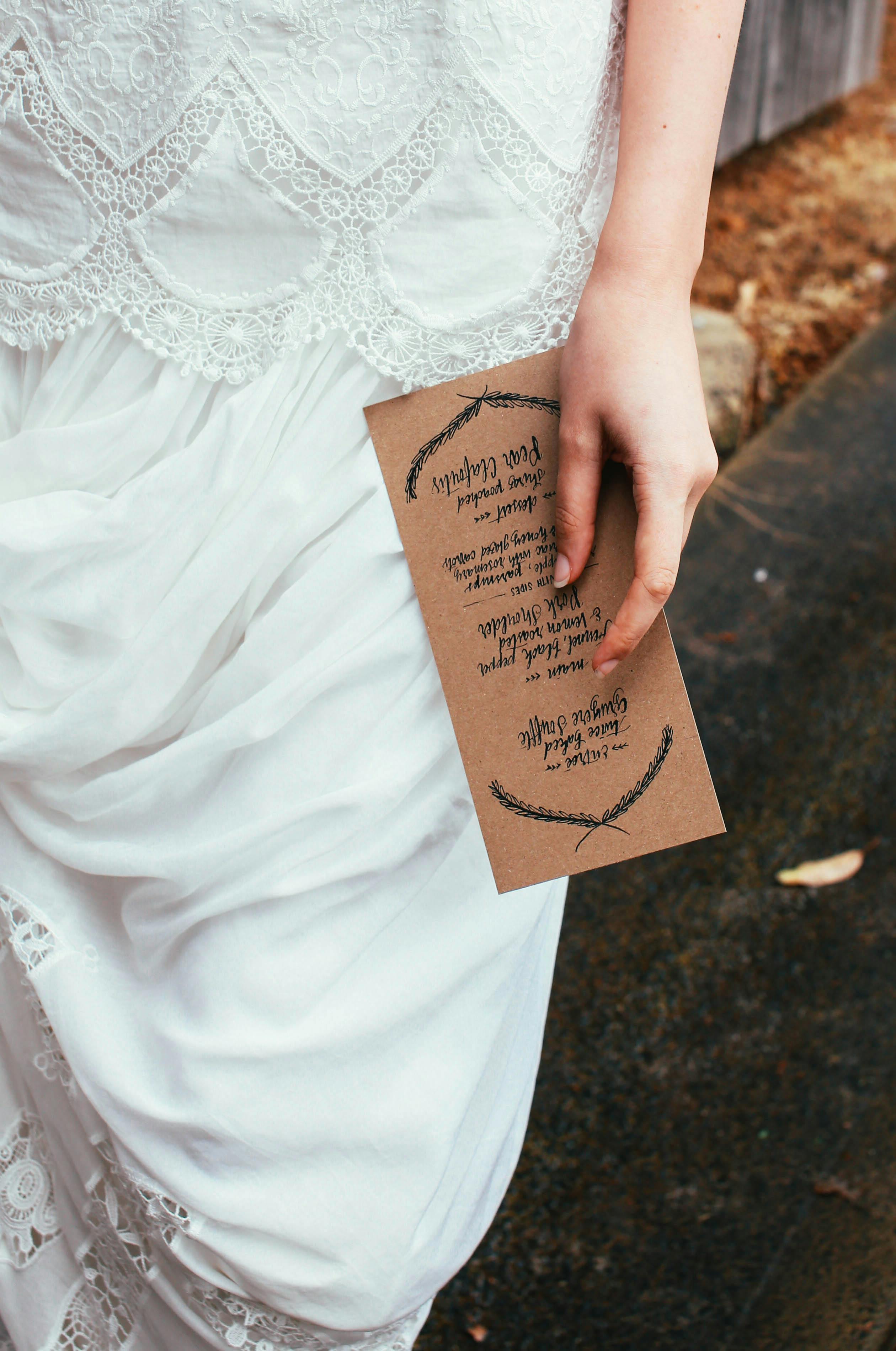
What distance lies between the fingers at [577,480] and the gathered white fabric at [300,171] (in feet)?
0.37

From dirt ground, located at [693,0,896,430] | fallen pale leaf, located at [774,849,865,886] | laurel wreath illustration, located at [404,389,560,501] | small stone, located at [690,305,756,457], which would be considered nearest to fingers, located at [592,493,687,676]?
laurel wreath illustration, located at [404,389,560,501]

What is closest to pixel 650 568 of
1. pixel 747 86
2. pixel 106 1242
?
pixel 106 1242

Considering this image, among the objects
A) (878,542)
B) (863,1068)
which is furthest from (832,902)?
(878,542)

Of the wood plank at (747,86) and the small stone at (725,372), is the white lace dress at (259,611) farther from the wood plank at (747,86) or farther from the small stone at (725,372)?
the wood plank at (747,86)

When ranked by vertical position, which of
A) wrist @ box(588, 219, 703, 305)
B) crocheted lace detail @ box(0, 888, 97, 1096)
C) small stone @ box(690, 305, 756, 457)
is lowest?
small stone @ box(690, 305, 756, 457)

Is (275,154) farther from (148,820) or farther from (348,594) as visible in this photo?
(148,820)

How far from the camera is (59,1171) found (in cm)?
84

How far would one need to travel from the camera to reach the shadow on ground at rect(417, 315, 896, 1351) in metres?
1.40

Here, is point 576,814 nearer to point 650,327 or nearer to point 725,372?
point 650,327

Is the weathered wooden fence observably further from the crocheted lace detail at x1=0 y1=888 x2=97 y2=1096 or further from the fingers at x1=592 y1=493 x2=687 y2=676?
the crocheted lace detail at x1=0 y1=888 x2=97 y2=1096

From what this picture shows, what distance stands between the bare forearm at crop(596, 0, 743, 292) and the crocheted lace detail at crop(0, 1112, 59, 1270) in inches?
32.1

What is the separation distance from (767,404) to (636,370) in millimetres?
2519

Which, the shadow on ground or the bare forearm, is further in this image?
the shadow on ground

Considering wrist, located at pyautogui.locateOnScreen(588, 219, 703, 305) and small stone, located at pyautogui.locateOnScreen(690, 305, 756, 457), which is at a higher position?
wrist, located at pyautogui.locateOnScreen(588, 219, 703, 305)
